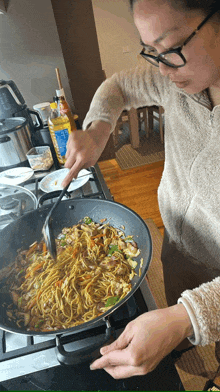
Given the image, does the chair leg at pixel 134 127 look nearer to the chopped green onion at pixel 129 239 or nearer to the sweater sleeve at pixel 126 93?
the sweater sleeve at pixel 126 93

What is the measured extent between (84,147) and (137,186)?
191 centimetres

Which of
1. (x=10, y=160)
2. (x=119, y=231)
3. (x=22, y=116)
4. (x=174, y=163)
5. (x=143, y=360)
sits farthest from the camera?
(x=22, y=116)

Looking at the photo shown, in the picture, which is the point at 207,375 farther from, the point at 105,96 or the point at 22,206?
the point at 105,96

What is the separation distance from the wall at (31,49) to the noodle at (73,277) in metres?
1.89

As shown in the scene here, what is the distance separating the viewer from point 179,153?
2.86ft

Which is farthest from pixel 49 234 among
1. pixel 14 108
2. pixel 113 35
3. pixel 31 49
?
pixel 113 35

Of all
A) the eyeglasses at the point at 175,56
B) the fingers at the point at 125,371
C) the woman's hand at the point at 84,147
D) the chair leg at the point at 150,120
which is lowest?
the chair leg at the point at 150,120

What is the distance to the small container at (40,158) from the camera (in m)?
1.45

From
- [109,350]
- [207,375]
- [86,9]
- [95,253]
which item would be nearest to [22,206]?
[95,253]

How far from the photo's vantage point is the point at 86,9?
2484 mm

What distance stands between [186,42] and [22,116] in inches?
51.9

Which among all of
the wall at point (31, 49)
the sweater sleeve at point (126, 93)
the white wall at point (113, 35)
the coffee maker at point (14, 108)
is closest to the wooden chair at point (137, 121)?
the white wall at point (113, 35)

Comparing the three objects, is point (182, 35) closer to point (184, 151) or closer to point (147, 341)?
point (184, 151)

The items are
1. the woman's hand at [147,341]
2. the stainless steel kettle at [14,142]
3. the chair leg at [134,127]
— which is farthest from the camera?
the chair leg at [134,127]
